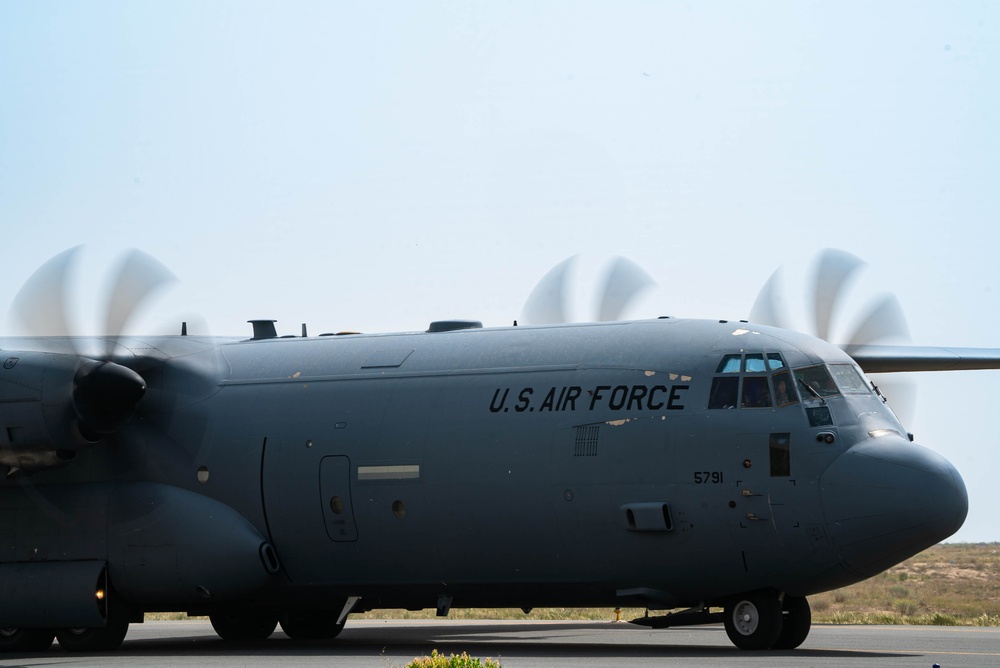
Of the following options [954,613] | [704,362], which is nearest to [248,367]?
[704,362]

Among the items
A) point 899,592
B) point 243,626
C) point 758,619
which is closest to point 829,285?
point 758,619

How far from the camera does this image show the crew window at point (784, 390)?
61.8 ft

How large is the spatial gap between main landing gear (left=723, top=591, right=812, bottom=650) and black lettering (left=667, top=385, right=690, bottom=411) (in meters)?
2.76

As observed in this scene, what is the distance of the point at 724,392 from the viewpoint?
19172 mm

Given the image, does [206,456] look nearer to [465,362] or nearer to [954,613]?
[465,362]

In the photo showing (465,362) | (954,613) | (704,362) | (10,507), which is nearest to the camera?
(704,362)

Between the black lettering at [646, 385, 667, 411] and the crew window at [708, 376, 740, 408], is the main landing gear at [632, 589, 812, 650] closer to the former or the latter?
the crew window at [708, 376, 740, 408]

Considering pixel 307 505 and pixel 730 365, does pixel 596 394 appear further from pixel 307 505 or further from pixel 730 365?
pixel 307 505

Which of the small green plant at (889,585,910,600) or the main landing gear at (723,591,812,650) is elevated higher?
the main landing gear at (723,591,812,650)

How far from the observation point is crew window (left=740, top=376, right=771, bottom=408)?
746 inches

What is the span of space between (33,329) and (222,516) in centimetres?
409

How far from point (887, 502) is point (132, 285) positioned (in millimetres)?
11653

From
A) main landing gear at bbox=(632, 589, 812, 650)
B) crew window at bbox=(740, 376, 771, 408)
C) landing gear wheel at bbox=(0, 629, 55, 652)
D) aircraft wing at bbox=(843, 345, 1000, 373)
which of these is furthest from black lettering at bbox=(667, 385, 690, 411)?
landing gear wheel at bbox=(0, 629, 55, 652)

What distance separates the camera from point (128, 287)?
21719mm
